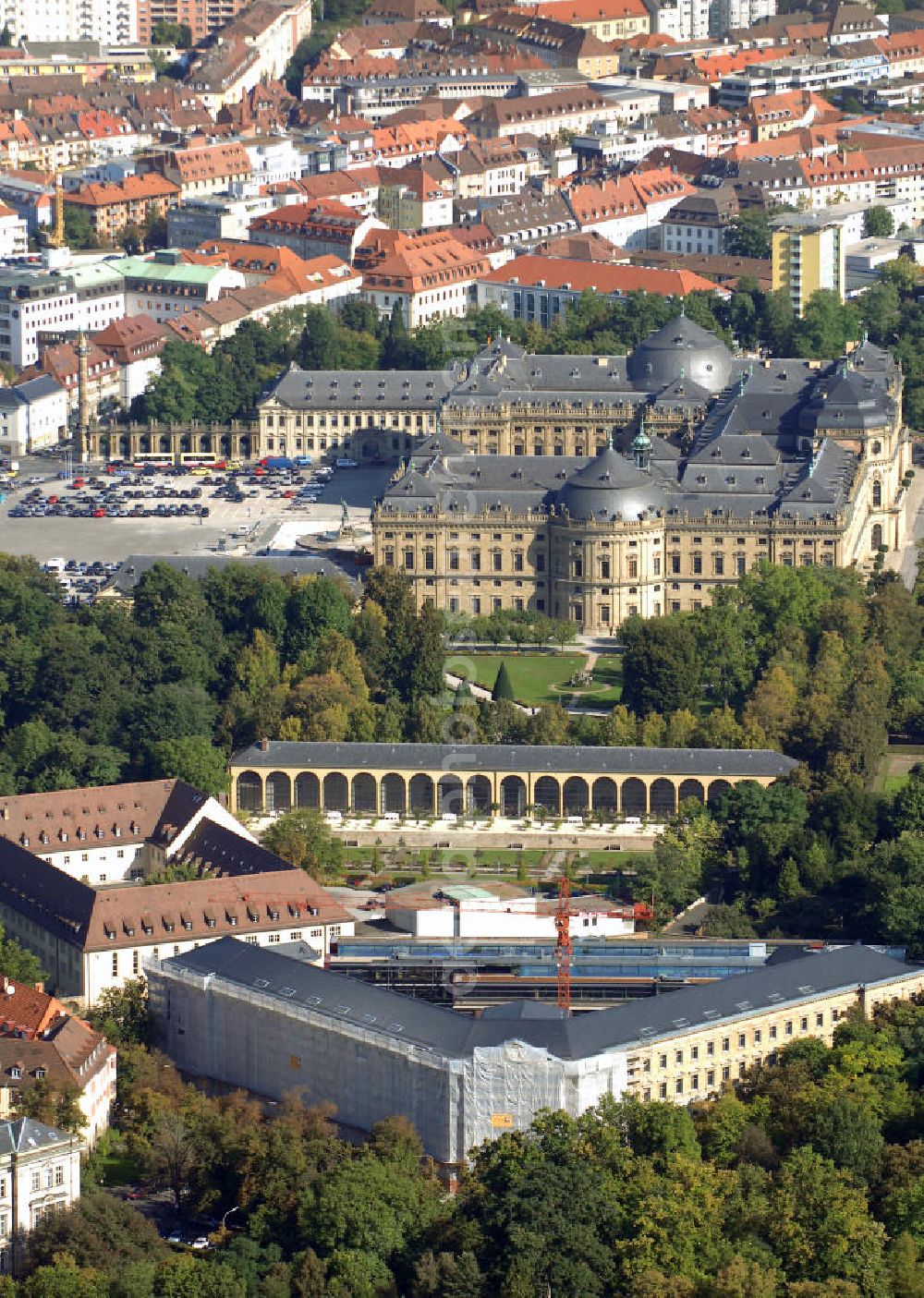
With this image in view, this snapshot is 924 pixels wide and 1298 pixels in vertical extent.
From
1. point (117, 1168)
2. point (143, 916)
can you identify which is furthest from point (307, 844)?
point (117, 1168)

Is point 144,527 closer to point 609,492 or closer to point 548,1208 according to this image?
point 609,492

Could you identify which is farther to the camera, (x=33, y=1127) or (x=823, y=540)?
(x=823, y=540)

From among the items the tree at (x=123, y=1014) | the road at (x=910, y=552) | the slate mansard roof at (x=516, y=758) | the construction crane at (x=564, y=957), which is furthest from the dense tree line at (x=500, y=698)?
the tree at (x=123, y=1014)

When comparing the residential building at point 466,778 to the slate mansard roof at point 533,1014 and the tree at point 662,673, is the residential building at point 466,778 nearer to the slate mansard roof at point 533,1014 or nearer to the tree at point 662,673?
the tree at point 662,673

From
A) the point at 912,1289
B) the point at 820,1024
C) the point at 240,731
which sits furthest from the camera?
the point at 240,731

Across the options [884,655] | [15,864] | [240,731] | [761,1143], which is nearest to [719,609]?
[884,655]

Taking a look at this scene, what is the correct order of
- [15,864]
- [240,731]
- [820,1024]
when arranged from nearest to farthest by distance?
[820,1024]
[15,864]
[240,731]

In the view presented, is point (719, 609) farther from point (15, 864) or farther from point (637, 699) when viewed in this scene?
point (15, 864)
